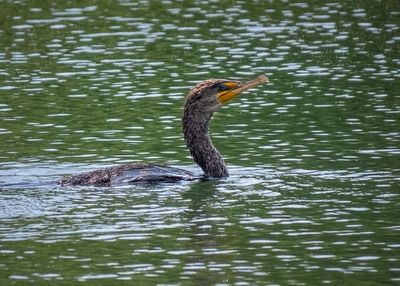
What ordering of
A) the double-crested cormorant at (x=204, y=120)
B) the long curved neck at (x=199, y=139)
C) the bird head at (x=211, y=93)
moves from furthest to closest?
the bird head at (x=211, y=93) < the long curved neck at (x=199, y=139) < the double-crested cormorant at (x=204, y=120)

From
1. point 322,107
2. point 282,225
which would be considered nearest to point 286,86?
point 322,107

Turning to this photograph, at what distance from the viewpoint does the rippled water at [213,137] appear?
16703 millimetres

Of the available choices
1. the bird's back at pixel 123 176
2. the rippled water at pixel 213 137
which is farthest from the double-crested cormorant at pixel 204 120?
the rippled water at pixel 213 137

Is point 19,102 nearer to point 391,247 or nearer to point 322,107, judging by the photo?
point 322,107

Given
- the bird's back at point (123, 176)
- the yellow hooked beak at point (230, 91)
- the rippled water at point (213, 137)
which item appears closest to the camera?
the rippled water at point (213, 137)

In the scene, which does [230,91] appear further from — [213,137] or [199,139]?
[213,137]

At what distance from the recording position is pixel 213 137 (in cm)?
2580

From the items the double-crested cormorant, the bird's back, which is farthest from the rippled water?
the double-crested cormorant

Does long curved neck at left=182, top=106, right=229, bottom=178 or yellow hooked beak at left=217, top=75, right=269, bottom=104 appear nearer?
long curved neck at left=182, top=106, right=229, bottom=178

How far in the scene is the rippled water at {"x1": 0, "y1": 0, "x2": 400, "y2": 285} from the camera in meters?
16.7

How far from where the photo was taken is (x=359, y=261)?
16344 mm

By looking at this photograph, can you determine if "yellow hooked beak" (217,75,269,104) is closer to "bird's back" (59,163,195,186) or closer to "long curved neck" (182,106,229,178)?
"long curved neck" (182,106,229,178)

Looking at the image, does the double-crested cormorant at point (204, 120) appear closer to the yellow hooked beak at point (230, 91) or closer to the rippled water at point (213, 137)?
the yellow hooked beak at point (230, 91)

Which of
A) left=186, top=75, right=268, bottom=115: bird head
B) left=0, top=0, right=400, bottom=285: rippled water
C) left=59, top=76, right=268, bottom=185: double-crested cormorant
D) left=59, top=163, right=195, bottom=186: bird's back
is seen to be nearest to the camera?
left=0, top=0, right=400, bottom=285: rippled water
